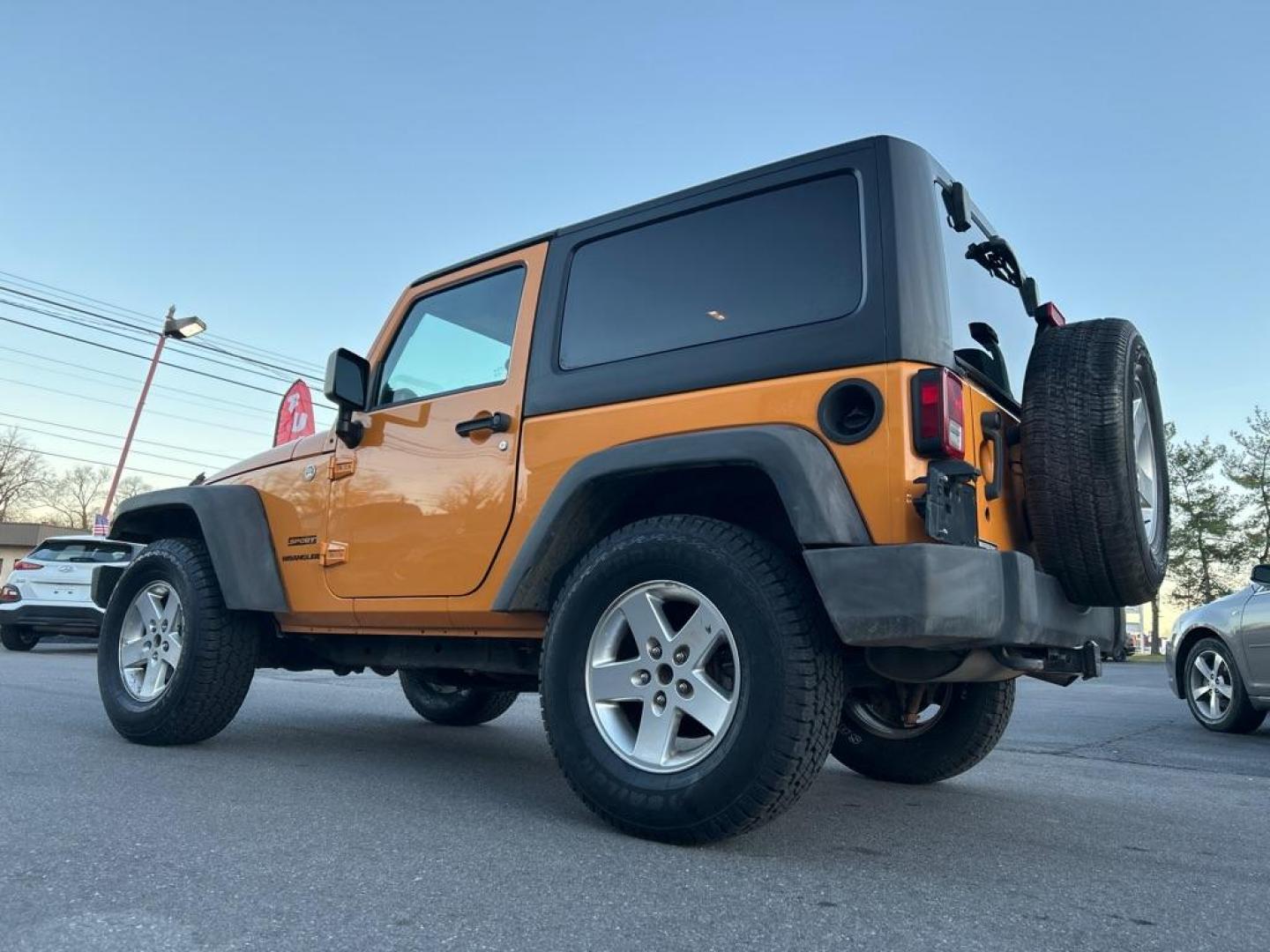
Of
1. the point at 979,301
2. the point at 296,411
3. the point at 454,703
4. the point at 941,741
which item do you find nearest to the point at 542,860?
the point at 941,741

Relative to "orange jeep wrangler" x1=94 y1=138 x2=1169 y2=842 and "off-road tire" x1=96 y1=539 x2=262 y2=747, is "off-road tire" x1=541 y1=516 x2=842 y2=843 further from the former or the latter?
"off-road tire" x1=96 y1=539 x2=262 y2=747

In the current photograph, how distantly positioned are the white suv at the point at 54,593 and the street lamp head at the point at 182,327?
43.7 ft

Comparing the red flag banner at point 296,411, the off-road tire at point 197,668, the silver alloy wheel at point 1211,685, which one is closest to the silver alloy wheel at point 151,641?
the off-road tire at point 197,668

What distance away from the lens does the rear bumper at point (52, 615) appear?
452 inches

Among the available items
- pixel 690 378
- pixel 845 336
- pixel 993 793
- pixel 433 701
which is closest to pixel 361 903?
pixel 690 378

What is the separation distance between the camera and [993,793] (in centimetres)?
379

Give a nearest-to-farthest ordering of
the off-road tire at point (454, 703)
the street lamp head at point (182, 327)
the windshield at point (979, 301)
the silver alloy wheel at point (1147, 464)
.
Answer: the windshield at point (979, 301)
the silver alloy wheel at point (1147, 464)
the off-road tire at point (454, 703)
the street lamp head at point (182, 327)

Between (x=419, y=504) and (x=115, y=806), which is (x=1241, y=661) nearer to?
(x=419, y=504)

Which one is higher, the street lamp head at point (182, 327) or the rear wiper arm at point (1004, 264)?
the street lamp head at point (182, 327)

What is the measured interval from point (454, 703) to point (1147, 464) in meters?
3.90

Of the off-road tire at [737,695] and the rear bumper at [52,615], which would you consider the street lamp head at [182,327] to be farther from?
the off-road tire at [737,695]

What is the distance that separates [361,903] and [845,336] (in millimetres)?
1804

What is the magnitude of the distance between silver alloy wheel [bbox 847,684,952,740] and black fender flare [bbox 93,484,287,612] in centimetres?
243

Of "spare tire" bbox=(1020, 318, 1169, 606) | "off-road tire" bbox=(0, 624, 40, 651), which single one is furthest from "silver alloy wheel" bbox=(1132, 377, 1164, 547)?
"off-road tire" bbox=(0, 624, 40, 651)
